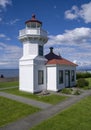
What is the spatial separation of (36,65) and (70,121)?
1077 cm

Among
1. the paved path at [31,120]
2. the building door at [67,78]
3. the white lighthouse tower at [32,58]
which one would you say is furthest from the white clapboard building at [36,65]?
the paved path at [31,120]

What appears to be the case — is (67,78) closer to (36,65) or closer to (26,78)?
(36,65)

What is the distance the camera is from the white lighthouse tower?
744 inches

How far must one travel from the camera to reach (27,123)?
8.80m

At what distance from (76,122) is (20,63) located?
13070mm

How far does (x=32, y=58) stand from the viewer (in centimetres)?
1873

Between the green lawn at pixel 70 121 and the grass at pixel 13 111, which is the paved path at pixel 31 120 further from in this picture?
the grass at pixel 13 111

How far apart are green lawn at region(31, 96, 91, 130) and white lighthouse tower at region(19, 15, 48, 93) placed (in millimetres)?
8495

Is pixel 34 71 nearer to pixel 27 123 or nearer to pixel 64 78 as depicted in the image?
pixel 64 78

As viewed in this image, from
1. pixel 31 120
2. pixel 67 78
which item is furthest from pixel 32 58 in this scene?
pixel 31 120

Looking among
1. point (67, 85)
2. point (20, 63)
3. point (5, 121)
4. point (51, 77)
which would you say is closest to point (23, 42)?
point (20, 63)

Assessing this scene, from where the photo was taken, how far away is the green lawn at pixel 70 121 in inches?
328

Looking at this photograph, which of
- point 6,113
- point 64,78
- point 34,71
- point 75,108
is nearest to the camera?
point 6,113

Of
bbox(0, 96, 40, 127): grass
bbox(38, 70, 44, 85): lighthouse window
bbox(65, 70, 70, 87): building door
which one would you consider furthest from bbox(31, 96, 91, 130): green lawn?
bbox(65, 70, 70, 87): building door
